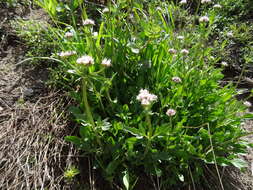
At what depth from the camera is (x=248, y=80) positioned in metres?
2.21

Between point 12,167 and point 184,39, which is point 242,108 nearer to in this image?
point 184,39

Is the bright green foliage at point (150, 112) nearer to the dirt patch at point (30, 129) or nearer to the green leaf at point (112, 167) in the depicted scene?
the green leaf at point (112, 167)

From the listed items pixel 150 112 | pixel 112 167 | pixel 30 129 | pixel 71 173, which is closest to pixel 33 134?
pixel 30 129

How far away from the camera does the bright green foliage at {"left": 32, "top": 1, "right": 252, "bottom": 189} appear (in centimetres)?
136

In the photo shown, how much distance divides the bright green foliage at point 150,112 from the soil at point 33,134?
0.18 metres

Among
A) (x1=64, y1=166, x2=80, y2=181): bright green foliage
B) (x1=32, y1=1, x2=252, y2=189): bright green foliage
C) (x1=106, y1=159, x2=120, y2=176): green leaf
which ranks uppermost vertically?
(x1=32, y1=1, x2=252, y2=189): bright green foliage

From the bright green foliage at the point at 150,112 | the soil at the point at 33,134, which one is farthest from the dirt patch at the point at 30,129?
the bright green foliage at the point at 150,112

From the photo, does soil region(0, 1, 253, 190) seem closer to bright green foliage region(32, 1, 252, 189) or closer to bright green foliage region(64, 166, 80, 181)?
bright green foliage region(64, 166, 80, 181)

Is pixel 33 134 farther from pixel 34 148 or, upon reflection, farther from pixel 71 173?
pixel 71 173

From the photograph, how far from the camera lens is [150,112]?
126cm

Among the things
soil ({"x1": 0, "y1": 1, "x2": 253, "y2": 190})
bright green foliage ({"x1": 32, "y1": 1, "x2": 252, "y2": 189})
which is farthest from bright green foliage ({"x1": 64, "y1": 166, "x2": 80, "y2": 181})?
bright green foliage ({"x1": 32, "y1": 1, "x2": 252, "y2": 189})

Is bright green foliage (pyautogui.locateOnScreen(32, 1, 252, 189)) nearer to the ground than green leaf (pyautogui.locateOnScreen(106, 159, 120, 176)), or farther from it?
farther from it

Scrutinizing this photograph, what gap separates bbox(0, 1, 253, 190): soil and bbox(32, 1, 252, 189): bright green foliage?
0.59ft

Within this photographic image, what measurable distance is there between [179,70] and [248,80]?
3.08 ft
